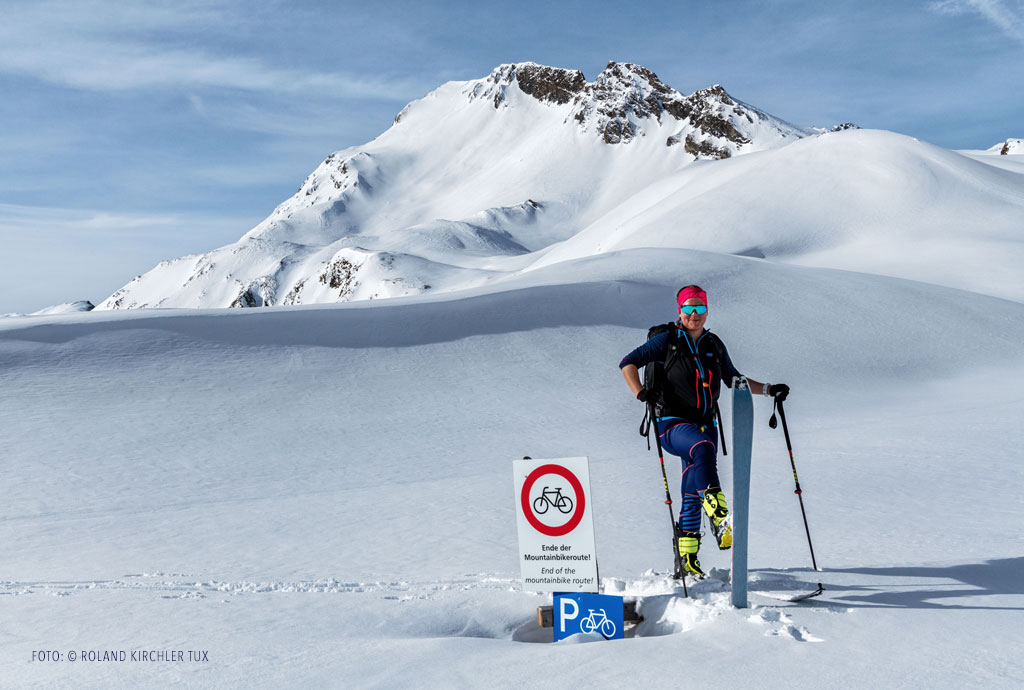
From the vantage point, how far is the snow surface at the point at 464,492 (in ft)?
12.9

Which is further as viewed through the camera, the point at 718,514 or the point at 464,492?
the point at 464,492

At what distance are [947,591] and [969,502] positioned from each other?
3.50m

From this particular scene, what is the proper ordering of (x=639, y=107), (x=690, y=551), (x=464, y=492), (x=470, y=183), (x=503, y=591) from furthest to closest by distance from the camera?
(x=639, y=107) → (x=470, y=183) → (x=464, y=492) → (x=503, y=591) → (x=690, y=551)

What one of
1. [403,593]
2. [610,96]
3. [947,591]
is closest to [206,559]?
[403,593]

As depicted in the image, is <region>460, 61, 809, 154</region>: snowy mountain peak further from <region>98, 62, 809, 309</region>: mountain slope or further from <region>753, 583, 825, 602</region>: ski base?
<region>753, 583, 825, 602</region>: ski base

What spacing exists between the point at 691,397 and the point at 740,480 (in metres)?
0.67

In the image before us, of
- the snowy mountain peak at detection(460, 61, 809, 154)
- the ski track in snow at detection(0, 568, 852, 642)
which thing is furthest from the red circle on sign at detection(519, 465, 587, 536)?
the snowy mountain peak at detection(460, 61, 809, 154)

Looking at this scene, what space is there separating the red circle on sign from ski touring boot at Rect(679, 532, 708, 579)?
0.70m

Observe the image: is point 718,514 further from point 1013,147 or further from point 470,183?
point 1013,147

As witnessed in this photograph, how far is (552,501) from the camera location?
15.6 ft

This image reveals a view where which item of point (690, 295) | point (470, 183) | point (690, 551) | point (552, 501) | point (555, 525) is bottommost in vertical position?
point (690, 551)

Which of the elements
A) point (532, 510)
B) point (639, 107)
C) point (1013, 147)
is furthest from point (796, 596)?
point (639, 107)

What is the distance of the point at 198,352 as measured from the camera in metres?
14.9

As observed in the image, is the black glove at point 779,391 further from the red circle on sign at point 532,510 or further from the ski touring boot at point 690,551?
the red circle on sign at point 532,510
